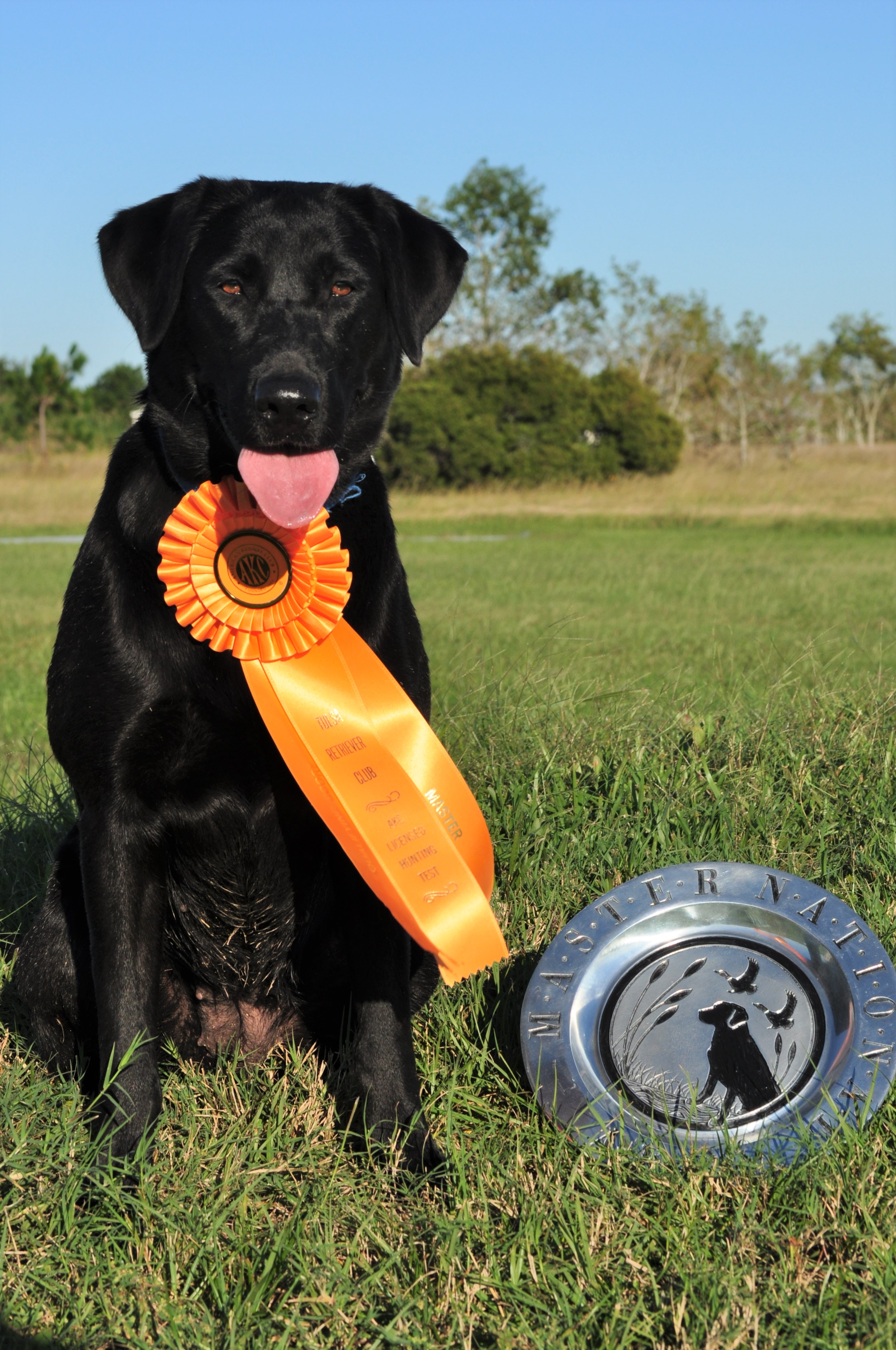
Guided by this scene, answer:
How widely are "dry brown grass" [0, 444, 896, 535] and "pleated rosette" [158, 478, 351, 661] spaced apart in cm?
1899

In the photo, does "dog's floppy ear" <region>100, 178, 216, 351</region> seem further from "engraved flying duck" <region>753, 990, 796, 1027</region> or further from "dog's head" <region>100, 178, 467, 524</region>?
"engraved flying duck" <region>753, 990, 796, 1027</region>

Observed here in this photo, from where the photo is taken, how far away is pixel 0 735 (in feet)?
18.7

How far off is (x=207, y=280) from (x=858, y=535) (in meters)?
18.1

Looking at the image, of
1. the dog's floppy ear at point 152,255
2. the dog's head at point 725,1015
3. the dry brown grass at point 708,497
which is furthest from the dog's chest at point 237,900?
the dry brown grass at point 708,497

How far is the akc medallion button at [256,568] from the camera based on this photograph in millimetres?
2055

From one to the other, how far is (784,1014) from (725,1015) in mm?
102

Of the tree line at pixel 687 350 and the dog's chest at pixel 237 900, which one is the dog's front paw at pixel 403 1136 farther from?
the tree line at pixel 687 350

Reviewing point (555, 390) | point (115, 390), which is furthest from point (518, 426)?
point (115, 390)

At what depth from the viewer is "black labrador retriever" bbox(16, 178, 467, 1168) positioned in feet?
6.41

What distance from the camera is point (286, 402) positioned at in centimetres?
191

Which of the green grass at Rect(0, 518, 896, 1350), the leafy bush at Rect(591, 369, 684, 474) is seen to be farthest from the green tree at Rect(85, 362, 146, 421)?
the green grass at Rect(0, 518, 896, 1350)

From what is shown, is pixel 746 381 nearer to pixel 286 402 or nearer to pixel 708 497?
pixel 708 497

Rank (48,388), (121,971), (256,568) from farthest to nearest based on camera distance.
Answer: (48,388), (256,568), (121,971)

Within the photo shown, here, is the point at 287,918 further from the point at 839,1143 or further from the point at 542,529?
the point at 542,529
